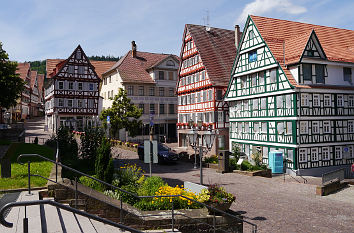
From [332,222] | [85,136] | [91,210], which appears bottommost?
[332,222]

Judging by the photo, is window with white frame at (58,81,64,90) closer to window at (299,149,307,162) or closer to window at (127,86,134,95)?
window at (127,86,134,95)

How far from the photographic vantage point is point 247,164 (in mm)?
25312

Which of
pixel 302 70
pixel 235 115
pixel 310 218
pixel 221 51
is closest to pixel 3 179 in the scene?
pixel 310 218

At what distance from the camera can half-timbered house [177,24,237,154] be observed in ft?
121

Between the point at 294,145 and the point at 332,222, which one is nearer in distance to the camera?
the point at 332,222

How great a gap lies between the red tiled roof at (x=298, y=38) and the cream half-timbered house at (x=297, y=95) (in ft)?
0.26

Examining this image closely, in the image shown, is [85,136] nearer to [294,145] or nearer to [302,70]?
[294,145]

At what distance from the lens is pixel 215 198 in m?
10.0

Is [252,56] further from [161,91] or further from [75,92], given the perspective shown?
[75,92]

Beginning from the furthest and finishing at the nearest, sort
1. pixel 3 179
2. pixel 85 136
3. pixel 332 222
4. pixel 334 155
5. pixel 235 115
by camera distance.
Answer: pixel 235 115 → pixel 334 155 → pixel 85 136 → pixel 332 222 → pixel 3 179

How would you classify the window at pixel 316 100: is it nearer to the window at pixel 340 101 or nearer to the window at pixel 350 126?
the window at pixel 340 101

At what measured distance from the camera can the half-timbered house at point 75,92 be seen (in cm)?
5003

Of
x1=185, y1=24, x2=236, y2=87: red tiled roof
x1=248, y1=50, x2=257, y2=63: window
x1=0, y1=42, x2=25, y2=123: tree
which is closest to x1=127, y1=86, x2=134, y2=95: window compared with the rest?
x1=185, y1=24, x2=236, y2=87: red tiled roof

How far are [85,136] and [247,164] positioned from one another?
12987mm
